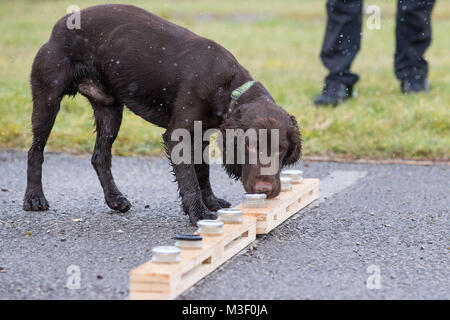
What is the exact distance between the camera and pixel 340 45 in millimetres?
7461

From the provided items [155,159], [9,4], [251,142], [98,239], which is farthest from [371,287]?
[9,4]

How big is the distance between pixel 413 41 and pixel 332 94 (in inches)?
44.5

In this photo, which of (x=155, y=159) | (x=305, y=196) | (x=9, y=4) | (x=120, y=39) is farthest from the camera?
(x=9, y=4)

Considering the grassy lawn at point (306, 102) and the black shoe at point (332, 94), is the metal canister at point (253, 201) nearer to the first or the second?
the grassy lawn at point (306, 102)

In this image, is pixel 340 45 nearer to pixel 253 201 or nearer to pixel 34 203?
pixel 253 201

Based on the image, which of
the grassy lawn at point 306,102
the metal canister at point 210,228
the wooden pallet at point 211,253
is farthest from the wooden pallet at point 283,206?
the grassy lawn at point 306,102

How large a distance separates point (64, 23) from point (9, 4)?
49.5 feet

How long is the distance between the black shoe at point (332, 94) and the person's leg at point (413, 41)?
74 cm

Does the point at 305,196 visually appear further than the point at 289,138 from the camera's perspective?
Yes

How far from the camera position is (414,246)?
3834 mm

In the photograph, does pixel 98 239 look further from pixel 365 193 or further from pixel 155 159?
pixel 155 159

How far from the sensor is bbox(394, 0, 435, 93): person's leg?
7.56 m

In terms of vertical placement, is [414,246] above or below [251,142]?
below

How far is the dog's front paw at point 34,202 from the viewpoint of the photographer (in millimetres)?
4543
